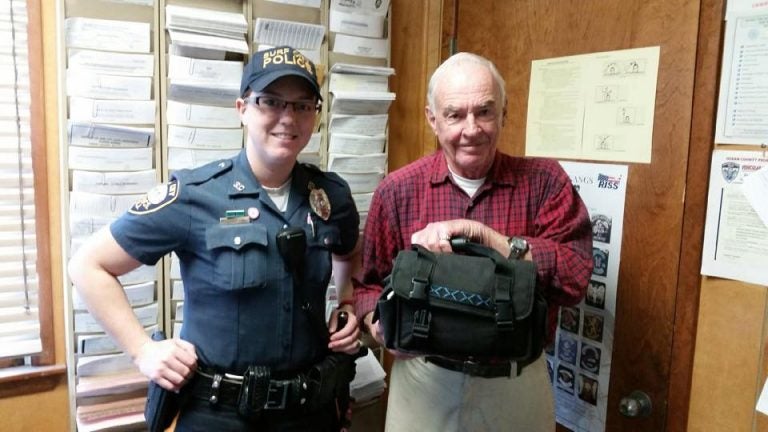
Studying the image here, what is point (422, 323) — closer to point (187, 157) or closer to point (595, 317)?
point (595, 317)

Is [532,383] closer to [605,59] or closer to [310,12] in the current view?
[605,59]

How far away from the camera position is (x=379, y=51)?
6.10ft

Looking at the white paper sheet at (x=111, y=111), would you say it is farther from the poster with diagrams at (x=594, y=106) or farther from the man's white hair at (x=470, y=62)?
the poster with diagrams at (x=594, y=106)

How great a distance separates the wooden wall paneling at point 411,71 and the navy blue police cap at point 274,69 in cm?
79

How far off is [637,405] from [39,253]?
163 cm

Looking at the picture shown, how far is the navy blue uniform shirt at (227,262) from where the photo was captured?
1.08 metres

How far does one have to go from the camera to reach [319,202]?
1.23 meters

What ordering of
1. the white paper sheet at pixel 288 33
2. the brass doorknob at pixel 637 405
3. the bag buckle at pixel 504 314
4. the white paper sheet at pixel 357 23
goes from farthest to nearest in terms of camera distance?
1. the white paper sheet at pixel 357 23
2. the white paper sheet at pixel 288 33
3. the brass doorknob at pixel 637 405
4. the bag buckle at pixel 504 314

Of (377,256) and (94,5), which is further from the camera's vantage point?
(94,5)

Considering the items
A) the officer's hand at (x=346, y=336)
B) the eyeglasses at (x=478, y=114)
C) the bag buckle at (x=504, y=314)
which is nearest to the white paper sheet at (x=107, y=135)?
the officer's hand at (x=346, y=336)

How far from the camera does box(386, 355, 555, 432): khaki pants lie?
3.81 feet

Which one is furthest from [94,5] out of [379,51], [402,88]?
[402,88]

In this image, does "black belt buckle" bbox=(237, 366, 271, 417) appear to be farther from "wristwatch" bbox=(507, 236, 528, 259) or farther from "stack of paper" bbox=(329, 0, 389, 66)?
"stack of paper" bbox=(329, 0, 389, 66)

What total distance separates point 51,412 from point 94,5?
1.15 meters
